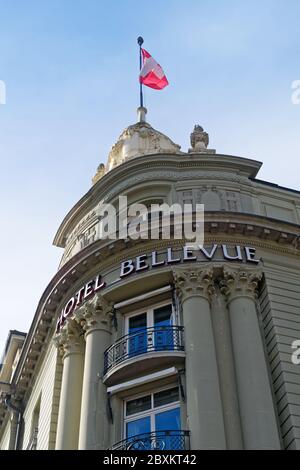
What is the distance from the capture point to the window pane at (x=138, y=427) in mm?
22131

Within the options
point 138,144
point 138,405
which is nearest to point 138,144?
point 138,144

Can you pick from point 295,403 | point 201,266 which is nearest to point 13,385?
point 201,266

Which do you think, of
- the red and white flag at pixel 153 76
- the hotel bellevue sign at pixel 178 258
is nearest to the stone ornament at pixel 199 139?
the red and white flag at pixel 153 76

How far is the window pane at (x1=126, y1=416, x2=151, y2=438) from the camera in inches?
871

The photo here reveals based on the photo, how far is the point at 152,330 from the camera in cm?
2408

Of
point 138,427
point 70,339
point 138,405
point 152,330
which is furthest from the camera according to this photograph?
point 70,339

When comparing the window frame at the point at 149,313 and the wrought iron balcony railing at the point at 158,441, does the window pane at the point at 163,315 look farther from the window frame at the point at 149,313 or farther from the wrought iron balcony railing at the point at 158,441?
the wrought iron balcony railing at the point at 158,441

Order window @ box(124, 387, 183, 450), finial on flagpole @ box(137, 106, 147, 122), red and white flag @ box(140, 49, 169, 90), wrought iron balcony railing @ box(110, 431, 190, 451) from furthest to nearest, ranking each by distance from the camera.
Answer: finial on flagpole @ box(137, 106, 147, 122), red and white flag @ box(140, 49, 169, 90), window @ box(124, 387, 183, 450), wrought iron balcony railing @ box(110, 431, 190, 451)

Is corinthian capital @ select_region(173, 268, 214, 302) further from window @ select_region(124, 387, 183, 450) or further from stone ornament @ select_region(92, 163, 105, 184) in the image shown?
stone ornament @ select_region(92, 163, 105, 184)

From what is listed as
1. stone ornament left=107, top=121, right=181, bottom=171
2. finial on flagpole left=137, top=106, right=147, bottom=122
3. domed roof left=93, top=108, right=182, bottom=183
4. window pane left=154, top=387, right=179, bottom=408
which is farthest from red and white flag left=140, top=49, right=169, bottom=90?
window pane left=154, top=387, right=179, bottom=408

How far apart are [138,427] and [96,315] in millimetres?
4681

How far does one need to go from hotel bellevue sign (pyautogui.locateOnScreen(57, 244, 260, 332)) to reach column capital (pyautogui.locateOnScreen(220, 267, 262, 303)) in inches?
→ 27.1

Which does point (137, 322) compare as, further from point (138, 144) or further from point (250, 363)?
point (138, 144)

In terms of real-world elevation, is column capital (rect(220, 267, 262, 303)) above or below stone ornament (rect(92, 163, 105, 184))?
below
